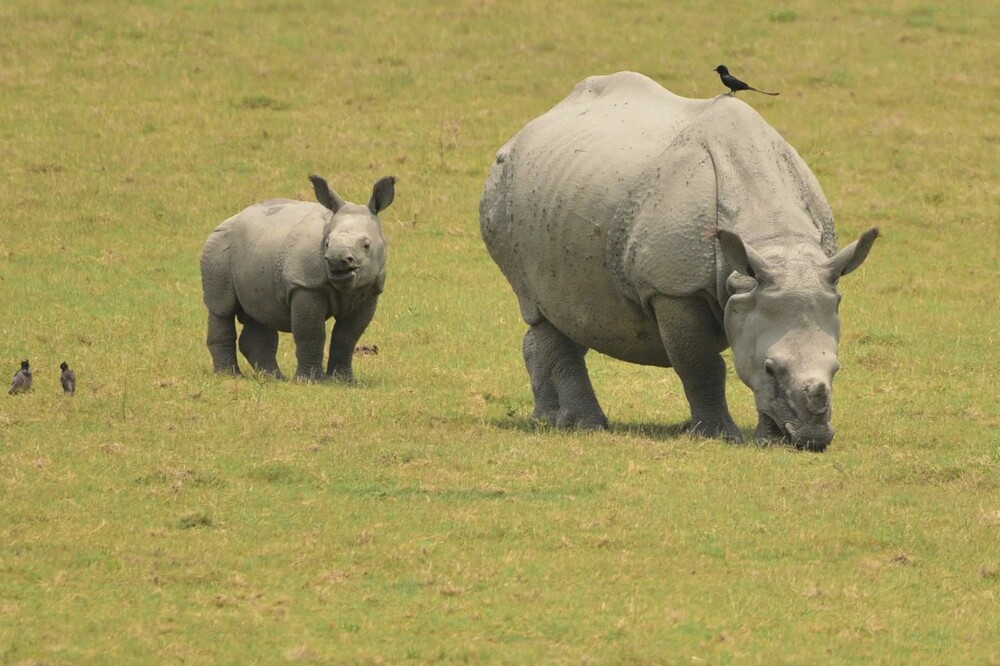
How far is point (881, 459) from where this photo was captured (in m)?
12.8

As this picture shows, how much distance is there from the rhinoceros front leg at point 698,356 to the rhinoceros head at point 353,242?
3.91 metres

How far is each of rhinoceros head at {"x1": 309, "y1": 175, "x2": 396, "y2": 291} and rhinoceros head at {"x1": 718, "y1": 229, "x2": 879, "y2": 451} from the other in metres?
4.67

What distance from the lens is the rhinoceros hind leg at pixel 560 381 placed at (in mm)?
14664

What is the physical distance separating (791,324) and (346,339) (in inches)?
223

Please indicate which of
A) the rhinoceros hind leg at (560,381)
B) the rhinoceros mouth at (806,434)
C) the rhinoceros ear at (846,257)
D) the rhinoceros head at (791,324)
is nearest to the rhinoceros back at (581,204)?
the rhinoceros hind leg at (560,381)

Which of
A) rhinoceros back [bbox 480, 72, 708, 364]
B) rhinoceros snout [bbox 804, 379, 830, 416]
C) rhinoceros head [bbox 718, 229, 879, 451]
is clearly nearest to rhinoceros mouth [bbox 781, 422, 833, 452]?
rhinoceros head [bbox 718, 229, 879, 451]

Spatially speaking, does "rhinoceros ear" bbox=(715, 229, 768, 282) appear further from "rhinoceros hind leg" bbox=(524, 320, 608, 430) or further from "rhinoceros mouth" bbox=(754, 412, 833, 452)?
"rhinoceros hind leg" bbox=(524, 320, 608, 430)

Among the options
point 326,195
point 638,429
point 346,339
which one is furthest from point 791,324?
point 326,195

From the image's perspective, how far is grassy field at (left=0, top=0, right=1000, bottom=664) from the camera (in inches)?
375

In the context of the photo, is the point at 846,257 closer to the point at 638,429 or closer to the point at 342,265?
the point at 638,429

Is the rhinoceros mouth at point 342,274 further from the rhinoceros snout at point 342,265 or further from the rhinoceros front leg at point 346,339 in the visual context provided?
the rhinoceros front leg at point 346,339

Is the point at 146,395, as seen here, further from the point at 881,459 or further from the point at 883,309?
the point at 883,309

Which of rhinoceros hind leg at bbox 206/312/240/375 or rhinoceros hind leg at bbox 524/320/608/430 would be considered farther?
rhinoceros hind leg at bbox 206/312/240/375

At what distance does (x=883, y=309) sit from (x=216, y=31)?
47.4 feet
